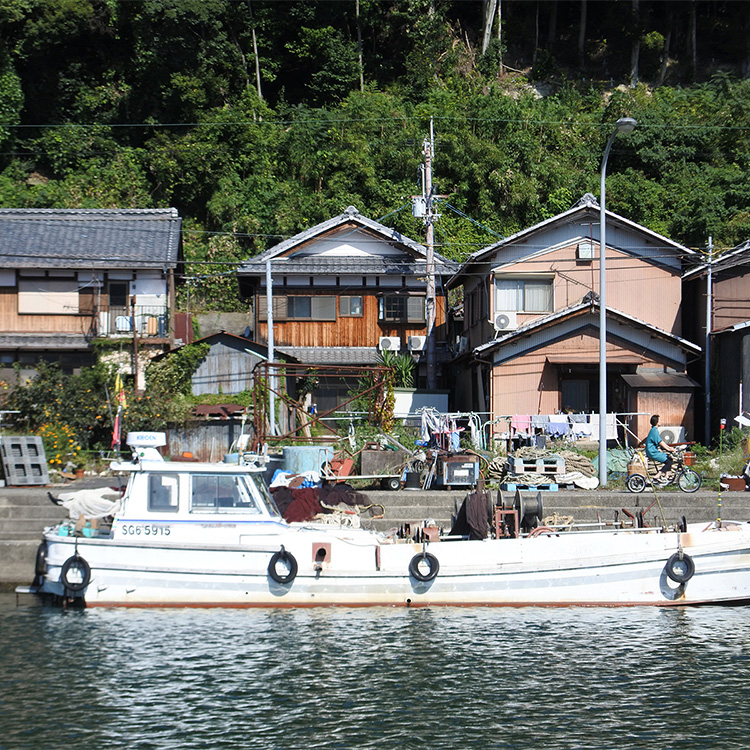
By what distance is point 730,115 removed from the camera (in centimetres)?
4253

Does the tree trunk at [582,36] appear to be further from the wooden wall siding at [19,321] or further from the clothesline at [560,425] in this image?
the wooden wall siding at [19,321]

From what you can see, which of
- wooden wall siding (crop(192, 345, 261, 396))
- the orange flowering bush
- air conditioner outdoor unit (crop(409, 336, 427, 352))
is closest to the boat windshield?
the orange flowering bush

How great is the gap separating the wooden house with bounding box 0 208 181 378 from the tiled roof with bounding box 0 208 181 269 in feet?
0.11

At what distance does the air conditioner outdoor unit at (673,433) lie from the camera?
83.9 feet

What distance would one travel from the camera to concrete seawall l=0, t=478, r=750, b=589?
1869 cm

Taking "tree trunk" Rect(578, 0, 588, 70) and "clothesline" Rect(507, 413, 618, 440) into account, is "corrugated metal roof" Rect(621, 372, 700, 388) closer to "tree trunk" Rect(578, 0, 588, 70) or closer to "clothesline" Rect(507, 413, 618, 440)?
"clothesline" Rect(507, 413, 618, 440)

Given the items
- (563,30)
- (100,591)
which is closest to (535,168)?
(563,30)

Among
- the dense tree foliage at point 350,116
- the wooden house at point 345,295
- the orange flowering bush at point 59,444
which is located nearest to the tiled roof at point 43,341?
the orange flowering bush at point 59,444

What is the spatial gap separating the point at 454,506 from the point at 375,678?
704 cm

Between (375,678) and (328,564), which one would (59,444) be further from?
(375,678)

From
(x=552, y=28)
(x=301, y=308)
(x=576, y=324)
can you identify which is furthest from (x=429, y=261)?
(x=552, y=28)

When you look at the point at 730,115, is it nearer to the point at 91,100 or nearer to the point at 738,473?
the point at 738,473

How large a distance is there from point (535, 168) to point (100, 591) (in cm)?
3080

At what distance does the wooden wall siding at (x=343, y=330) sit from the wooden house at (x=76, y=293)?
4523 mm
